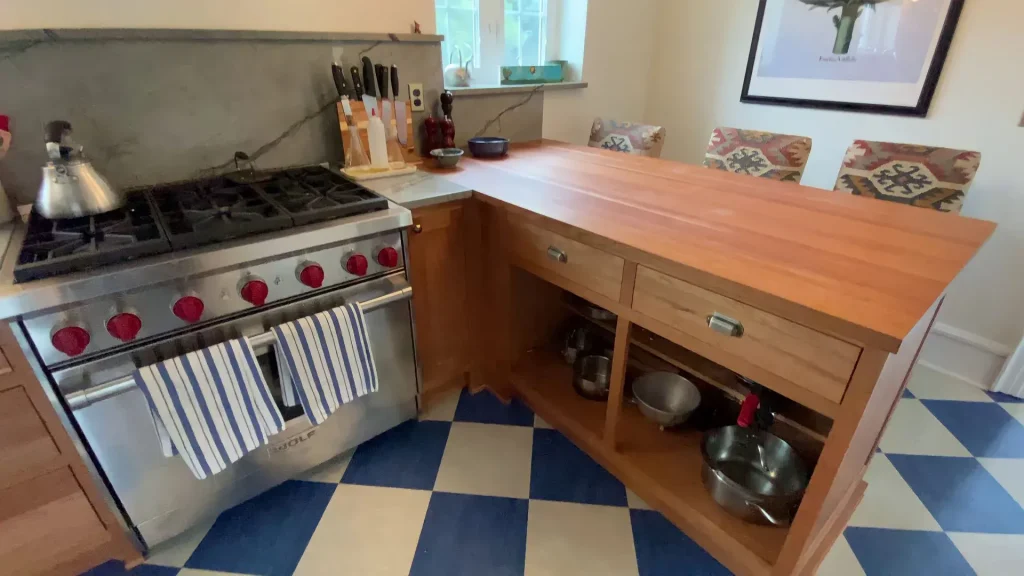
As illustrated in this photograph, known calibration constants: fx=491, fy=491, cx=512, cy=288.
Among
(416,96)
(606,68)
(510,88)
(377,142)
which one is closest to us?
(377,142)

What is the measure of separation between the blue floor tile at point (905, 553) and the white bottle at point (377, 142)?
5.89 feet

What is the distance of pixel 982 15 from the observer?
5.62ft

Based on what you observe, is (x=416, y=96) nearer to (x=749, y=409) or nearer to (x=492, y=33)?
(x=492, y=33)

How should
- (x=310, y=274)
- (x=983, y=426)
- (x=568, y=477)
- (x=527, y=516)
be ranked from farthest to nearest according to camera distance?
1. (x=983, y=426)
2. (x=568, y=477)
3. (x=527, y=516)
4. (x=310, y=274)

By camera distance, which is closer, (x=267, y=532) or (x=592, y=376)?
(x=267, y=532)

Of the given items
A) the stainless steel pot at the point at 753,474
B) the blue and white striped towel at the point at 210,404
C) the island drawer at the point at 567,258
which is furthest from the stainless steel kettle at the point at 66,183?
the stainless steel pot at the point at 753,474

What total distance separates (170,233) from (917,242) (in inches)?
67.2

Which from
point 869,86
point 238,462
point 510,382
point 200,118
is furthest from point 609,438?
point 869,86

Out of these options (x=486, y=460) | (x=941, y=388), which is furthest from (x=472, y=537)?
(x=941, y=388)

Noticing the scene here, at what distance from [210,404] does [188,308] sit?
0.75 feet

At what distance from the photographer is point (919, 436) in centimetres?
171

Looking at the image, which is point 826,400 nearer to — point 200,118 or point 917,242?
point 917,242

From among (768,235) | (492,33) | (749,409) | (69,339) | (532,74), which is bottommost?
(749,409)

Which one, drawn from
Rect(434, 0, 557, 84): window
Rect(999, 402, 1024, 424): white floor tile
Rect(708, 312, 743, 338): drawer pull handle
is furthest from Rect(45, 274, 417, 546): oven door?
Rect(999, 402, 1024, 424): white floor tile
